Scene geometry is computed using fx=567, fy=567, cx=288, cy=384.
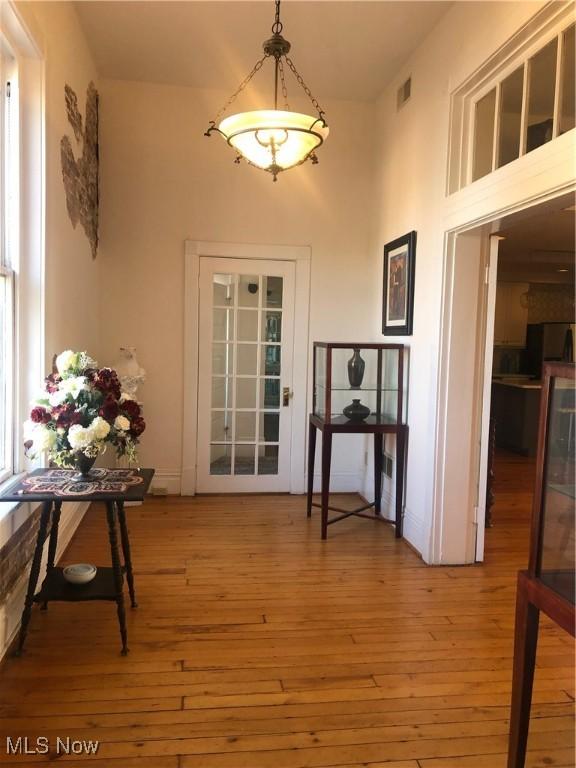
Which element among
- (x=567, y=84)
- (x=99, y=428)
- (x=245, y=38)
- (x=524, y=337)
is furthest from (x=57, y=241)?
(x=524, y=337)

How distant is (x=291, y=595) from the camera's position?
3.28 meters

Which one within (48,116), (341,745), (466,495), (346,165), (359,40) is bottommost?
(341,745)

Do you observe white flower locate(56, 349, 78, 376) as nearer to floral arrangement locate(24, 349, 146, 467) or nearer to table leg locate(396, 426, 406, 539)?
floral arrangement locate(24, 349, 146, 467)

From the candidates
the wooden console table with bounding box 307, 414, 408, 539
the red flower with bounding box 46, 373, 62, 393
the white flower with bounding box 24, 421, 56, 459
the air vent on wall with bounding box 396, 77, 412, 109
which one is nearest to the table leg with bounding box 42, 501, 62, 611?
the white flower with bounding box 24, 421, 56, 459

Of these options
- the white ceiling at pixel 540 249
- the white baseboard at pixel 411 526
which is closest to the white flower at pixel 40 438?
the white baseboard at pixel 411 526

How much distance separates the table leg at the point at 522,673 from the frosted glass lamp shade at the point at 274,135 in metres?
2.18

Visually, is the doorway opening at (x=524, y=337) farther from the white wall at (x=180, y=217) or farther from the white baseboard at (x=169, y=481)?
the white baseboard at (x=169, y=481)

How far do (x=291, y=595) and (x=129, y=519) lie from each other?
1797 millimetres

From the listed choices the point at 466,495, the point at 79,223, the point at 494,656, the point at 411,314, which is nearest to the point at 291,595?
the point at 494,656

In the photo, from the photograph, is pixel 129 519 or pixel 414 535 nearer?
pixel 414 535

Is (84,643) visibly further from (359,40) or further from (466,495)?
(359,40)

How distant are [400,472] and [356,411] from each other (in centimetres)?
57

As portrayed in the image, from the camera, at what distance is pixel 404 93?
14.4ft

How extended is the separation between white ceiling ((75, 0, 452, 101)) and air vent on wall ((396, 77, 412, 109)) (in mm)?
172
